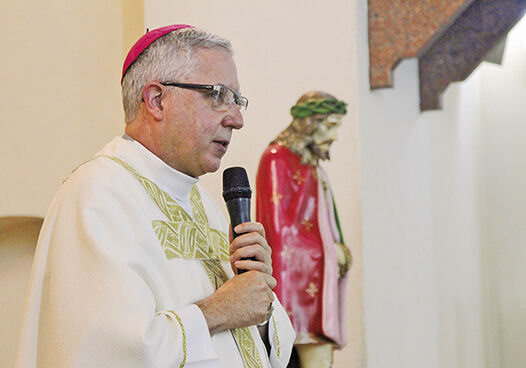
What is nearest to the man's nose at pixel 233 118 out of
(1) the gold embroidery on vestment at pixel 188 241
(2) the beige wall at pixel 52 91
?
(1) the gold embroidery on vestment at pixel 188 241

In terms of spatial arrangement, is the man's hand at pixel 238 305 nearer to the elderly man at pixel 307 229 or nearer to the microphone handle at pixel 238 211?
the microphone handle at pixel 238 211

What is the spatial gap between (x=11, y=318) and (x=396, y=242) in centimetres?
279

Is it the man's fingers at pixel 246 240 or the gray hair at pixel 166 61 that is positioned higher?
the gray hair at pixel 166 61

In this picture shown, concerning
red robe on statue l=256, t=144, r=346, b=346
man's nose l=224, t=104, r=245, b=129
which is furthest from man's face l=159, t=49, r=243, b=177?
red robe on statue l=256, t=144, r=346, b=346

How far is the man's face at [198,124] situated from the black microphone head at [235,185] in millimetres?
46

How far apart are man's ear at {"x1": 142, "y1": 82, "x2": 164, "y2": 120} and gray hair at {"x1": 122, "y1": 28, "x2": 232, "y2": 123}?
24mm

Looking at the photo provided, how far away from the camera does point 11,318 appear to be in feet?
14.1

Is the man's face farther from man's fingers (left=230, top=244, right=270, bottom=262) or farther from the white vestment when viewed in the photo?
man's fingers (left=230, top=244, right=270, bottom=262)

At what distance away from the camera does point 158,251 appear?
2.06 meters

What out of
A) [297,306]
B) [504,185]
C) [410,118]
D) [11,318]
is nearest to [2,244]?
[11,318]

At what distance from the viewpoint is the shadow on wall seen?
4266mm

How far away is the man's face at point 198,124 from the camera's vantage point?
2.21 meters

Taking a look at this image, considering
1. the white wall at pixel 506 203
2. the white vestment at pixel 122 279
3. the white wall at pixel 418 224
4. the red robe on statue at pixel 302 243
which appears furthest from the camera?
the white wall at pixel 506 203

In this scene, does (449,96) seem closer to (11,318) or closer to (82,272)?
(11,318)
